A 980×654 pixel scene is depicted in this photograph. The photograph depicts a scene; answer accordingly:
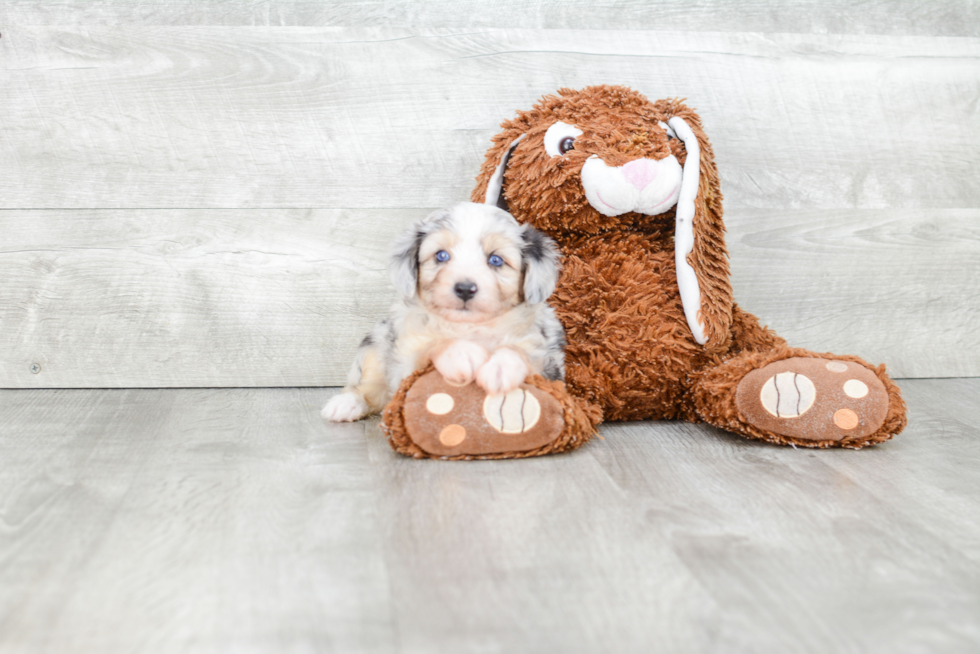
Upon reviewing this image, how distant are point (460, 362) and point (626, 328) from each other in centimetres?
41

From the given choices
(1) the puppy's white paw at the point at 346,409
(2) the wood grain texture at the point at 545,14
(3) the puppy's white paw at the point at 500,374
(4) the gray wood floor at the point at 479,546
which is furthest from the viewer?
(2) the wood grain texture at the point at 545,14

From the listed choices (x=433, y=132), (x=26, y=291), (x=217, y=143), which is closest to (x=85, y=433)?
(x=26, y=291)

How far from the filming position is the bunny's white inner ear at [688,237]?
1575 millimetres

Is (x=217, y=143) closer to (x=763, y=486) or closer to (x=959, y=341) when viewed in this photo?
(x=763, y=486)

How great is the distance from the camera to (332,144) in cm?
201

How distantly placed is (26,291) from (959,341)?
2449 mm

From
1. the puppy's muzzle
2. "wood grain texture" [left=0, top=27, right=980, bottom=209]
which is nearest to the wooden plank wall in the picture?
"wood grain texture" [left=0, top=27, right=980, bottom=209]

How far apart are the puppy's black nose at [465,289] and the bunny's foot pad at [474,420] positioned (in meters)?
0.14

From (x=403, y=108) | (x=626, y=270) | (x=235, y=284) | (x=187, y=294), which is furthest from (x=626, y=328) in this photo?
(x=187, y=294)

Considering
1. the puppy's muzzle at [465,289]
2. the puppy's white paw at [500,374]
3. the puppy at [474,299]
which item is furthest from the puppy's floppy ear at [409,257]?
the puppy's white paw at [500,374]

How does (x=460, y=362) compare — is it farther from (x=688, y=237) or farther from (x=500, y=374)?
(x=688, y=237)

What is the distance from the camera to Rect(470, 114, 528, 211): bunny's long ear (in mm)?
1688

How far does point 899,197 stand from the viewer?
7.06 feet

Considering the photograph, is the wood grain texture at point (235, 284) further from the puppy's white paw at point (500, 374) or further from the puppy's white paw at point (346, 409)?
the puppy's white paw at point (500, 374)
